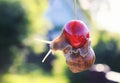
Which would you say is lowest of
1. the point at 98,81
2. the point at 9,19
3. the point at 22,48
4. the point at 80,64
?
the point at 80,64

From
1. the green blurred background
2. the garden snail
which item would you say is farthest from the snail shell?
the green blurred background

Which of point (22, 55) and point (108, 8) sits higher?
point (108, 8)

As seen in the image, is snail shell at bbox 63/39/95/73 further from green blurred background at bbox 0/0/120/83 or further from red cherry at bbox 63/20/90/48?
green blurred background at bbox 0/0/120/83

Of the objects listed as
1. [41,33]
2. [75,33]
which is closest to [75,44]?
[75,33]

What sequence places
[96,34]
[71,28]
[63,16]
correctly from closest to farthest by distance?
[71,28] < [63,16] < [96,34]

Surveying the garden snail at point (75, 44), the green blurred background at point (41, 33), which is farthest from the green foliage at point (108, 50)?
the garden snail at point (75, 44)

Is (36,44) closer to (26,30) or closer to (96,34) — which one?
(26,30)

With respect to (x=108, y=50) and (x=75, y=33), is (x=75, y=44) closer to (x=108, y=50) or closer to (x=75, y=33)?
(x=75, y=33)

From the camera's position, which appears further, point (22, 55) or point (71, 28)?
point (22, 55)

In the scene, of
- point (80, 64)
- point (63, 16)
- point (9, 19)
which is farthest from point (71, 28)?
point (9, 19)
